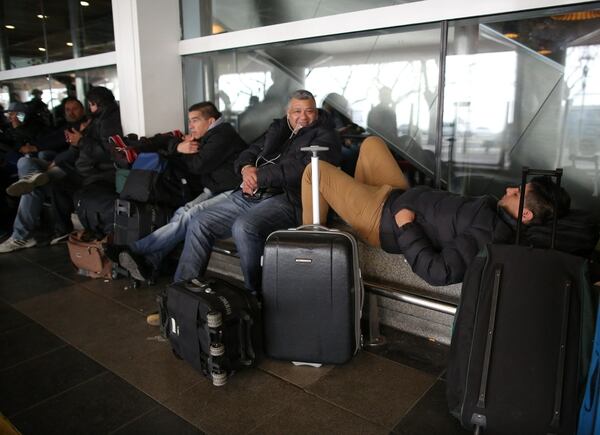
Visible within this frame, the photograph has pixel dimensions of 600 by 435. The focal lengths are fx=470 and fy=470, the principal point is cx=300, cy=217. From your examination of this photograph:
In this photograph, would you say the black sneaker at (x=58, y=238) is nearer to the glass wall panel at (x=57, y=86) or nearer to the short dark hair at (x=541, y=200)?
the glass wall panel at (x=57, y=86)

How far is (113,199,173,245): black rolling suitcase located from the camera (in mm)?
3717

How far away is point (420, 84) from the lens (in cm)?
340

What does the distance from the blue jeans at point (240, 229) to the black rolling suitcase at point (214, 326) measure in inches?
19.9

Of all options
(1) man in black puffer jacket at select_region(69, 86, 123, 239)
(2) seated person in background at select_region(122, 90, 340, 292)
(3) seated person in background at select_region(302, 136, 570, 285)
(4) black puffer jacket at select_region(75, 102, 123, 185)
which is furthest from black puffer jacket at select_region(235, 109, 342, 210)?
(4) black puffer jacket at select_region(75, 102, 123, 185)

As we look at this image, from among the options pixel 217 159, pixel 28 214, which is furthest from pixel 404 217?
pixel 28 214

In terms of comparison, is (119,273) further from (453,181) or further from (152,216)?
(453,181)

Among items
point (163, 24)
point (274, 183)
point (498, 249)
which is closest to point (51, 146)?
point (163, 24)

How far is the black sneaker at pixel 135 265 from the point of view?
356 centimetres

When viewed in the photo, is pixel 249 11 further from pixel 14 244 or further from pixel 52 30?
pixel 52 30

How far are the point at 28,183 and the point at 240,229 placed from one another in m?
2.93

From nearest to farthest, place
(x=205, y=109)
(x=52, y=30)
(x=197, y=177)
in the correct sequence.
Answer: (x=205, y=109), (x=197, y=177), (x=52, y=30)

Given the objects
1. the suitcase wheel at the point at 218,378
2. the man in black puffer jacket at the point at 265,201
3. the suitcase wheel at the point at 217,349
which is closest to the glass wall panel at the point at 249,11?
the man in black puffer jacket at the point at 265,201

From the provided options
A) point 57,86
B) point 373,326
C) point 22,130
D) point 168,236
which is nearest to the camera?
point 373,326

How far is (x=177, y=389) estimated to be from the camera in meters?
2.34
